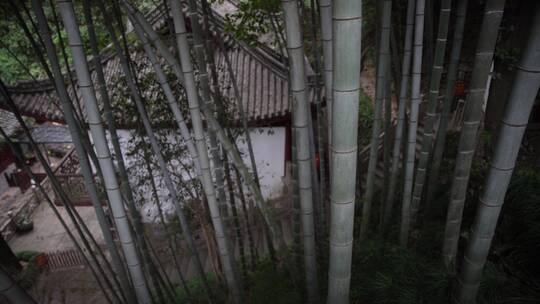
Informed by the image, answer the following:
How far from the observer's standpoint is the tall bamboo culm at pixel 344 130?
4.03ft

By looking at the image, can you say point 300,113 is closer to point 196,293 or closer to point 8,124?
point 196,293

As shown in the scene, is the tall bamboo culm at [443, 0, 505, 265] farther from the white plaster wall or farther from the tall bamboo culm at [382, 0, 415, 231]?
the white plaster wall

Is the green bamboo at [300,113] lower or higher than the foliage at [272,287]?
higher

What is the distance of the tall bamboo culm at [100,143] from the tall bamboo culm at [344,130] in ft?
3.67

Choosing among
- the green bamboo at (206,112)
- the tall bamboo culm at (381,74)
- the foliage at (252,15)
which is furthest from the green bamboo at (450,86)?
the green bamboo at (206,112)

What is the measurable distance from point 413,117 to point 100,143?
2248mm

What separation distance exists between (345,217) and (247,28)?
8.57 ft

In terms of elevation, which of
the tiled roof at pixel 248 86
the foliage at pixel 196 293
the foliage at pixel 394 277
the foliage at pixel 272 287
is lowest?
the foliage at pixel 196 293

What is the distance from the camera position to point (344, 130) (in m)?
1.40

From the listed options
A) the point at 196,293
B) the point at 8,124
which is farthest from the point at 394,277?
the point at 8,124

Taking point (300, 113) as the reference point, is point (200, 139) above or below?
below

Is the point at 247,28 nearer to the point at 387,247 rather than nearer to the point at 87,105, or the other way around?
the point at 87,105

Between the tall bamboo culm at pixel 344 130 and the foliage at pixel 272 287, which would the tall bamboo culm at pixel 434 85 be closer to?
the foliage at pixel 272 287

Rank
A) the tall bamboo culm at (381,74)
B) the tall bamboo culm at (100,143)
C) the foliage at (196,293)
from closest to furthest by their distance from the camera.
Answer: the tall bamboo culm at (100,143) → the tall bamboo culm at (381,74) → the foliage at (196,293)
